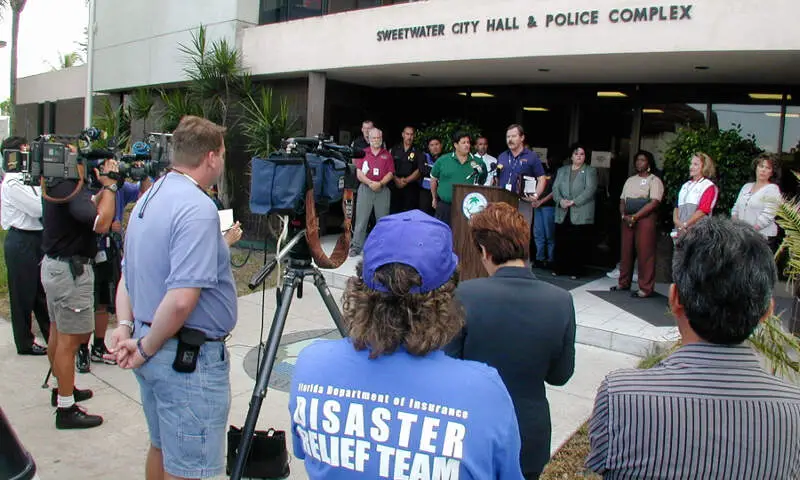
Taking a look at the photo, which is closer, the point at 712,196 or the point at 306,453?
the point at 306,453

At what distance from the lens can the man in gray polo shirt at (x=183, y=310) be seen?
2510 millimetres

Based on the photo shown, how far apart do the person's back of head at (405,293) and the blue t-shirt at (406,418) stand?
0.14 ft

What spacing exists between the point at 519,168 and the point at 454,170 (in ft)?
2.84

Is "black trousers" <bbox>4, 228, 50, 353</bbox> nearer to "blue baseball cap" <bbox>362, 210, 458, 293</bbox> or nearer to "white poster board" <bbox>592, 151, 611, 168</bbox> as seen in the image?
"blue baseball cap" <bbox>362, 210, 458, 293</bbox>

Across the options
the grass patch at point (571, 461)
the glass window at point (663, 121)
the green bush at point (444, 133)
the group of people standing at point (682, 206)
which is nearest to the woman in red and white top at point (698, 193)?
the group of people standing at point (682, 206)

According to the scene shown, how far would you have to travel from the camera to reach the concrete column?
10477 millimetres

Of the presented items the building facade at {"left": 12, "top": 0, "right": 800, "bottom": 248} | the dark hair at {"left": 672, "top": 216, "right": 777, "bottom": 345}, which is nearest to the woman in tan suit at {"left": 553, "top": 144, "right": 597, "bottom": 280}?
the building facade at {"left": 12, "top": 0, "right": 800, "bottom": 248}

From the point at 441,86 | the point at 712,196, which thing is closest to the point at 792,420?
the point at 712,196

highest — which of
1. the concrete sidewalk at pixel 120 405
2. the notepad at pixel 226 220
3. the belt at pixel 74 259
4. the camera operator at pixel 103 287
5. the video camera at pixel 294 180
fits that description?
the video camera at pixel 294 180

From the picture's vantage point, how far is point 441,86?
11609 millimetres

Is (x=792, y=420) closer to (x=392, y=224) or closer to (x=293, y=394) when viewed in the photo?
(x=392, y=224)

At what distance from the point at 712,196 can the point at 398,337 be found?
21.4 ft

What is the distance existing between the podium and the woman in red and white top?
192 centimetres

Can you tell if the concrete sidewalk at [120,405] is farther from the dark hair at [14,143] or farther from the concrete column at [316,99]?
the concrete column at [316,99]
